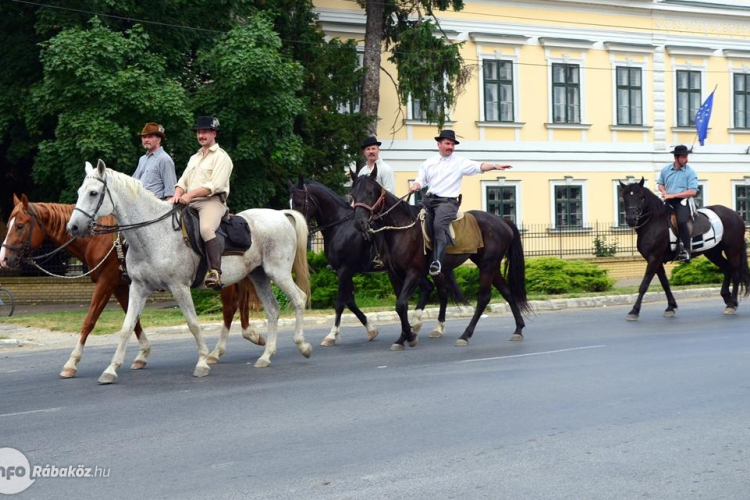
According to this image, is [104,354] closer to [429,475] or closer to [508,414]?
[508,414]

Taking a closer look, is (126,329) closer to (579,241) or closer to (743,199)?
(579,241)

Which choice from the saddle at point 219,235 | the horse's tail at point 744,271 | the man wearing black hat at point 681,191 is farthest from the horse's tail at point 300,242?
the horse's tail at point 744,271

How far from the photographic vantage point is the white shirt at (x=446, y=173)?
14211 millimetres

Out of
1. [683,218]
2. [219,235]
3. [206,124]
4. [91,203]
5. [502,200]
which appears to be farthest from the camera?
[502,200]

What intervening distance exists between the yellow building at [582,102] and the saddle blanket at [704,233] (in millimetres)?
17569

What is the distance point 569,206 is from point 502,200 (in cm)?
287

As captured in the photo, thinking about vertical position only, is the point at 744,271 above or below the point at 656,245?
below

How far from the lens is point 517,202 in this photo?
37.6 m

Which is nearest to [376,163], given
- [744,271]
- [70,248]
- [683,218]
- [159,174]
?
[159,174]

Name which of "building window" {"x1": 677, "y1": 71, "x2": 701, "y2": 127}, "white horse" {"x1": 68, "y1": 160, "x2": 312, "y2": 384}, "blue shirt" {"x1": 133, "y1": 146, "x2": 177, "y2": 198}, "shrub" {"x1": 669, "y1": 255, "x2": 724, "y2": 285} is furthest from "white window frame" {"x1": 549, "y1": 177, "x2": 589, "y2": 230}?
"blue shirt" {"x1": 133, "y1": 146, "x2": 177, "y2": 198}

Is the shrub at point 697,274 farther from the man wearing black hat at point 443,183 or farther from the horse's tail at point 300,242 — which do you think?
the horse's tail at point 300,242

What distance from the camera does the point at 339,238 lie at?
14.8 meters

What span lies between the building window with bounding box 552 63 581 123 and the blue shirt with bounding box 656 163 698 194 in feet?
66.1

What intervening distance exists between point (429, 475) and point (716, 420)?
2.88 meters
